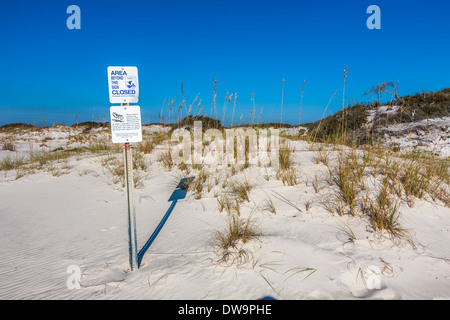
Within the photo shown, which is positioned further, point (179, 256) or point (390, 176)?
point (390, 176)

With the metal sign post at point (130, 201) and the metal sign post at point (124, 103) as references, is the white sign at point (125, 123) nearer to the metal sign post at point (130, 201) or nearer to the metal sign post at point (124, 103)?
the metal sign post at point (124, 103)

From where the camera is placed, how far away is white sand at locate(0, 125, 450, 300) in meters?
1.74

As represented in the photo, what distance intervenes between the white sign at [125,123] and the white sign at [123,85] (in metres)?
0.07

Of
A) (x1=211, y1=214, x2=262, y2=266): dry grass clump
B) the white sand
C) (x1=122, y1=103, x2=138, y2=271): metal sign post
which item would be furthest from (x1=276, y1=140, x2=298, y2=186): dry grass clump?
(x1=122, y1=103, x2=138, y2=271): metal sign post

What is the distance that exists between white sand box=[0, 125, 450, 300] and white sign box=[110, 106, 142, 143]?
45.4 inches

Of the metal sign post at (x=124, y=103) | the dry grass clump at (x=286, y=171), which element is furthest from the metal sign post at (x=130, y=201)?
the dry grass clump at (x=286, y=171)

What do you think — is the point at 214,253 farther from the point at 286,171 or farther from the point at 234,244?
the point at 286,171

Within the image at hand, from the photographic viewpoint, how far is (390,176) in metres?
3.27

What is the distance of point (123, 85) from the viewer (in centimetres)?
173

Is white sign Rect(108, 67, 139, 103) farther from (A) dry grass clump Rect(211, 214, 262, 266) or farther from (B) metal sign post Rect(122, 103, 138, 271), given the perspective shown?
(A) dry grass clump Rect(211, 214, 262, 266)

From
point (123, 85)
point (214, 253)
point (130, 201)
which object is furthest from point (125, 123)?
point (214, 253)
